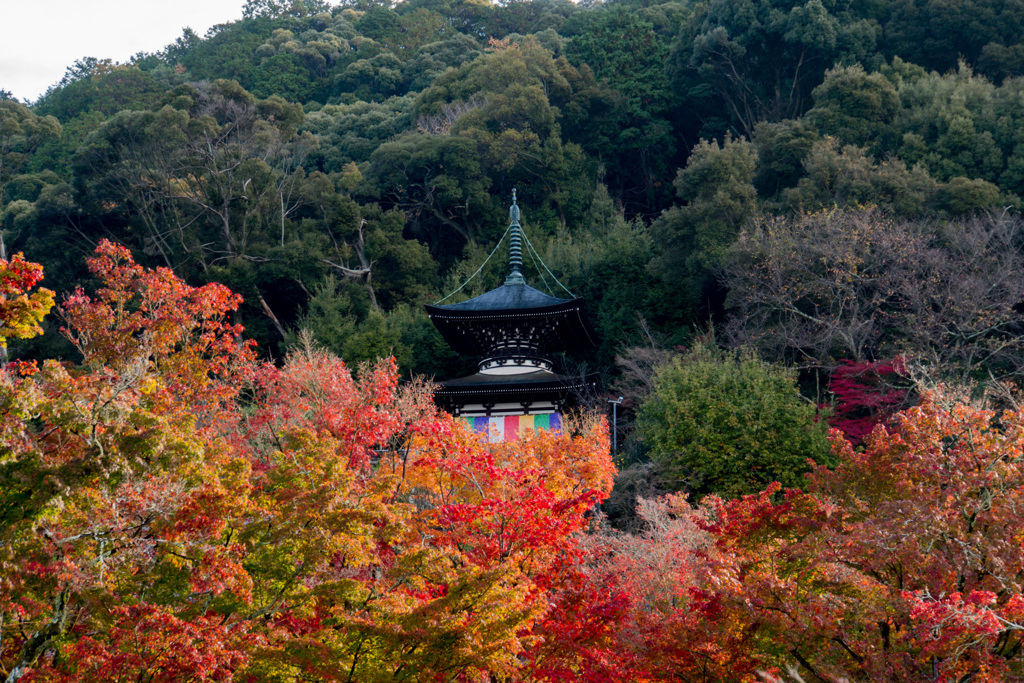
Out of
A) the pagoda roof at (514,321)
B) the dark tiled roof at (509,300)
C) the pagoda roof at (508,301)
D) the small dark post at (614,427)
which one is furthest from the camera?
the dark tiled roof at (509,300)

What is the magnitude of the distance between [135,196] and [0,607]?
25.6 meters

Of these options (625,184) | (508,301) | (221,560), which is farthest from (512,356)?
(625,184)

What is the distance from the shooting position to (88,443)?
666cm

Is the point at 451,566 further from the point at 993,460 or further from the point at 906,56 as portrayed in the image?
the point at 906,56

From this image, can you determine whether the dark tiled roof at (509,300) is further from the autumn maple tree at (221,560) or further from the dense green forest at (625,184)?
the autumn maple tree at (221,560)

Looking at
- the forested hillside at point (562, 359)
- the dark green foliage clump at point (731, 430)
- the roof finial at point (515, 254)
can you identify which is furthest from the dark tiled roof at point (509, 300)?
the dark green foliage clump at point (731, 430)

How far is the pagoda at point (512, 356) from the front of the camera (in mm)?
19531

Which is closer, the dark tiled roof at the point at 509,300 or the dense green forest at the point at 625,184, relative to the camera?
the dense green forest at the point at 625,184

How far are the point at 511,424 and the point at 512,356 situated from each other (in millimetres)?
1927

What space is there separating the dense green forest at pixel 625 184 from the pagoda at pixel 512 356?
180cm

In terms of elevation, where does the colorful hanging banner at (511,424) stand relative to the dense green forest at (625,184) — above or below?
below

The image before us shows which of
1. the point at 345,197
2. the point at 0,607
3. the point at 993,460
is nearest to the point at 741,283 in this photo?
the point at 993,460

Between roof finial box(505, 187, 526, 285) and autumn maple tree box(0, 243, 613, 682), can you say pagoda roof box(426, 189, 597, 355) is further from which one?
autumn maple tree box(0, 243, 613, 682)

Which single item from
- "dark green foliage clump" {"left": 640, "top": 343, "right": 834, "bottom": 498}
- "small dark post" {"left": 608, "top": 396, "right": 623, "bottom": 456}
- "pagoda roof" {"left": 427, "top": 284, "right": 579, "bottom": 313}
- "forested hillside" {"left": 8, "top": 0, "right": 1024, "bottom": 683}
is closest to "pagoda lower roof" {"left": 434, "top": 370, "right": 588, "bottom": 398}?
"forested hillside" {"left": 8, "top": 0, "right": 1024, "bottom": 683}
